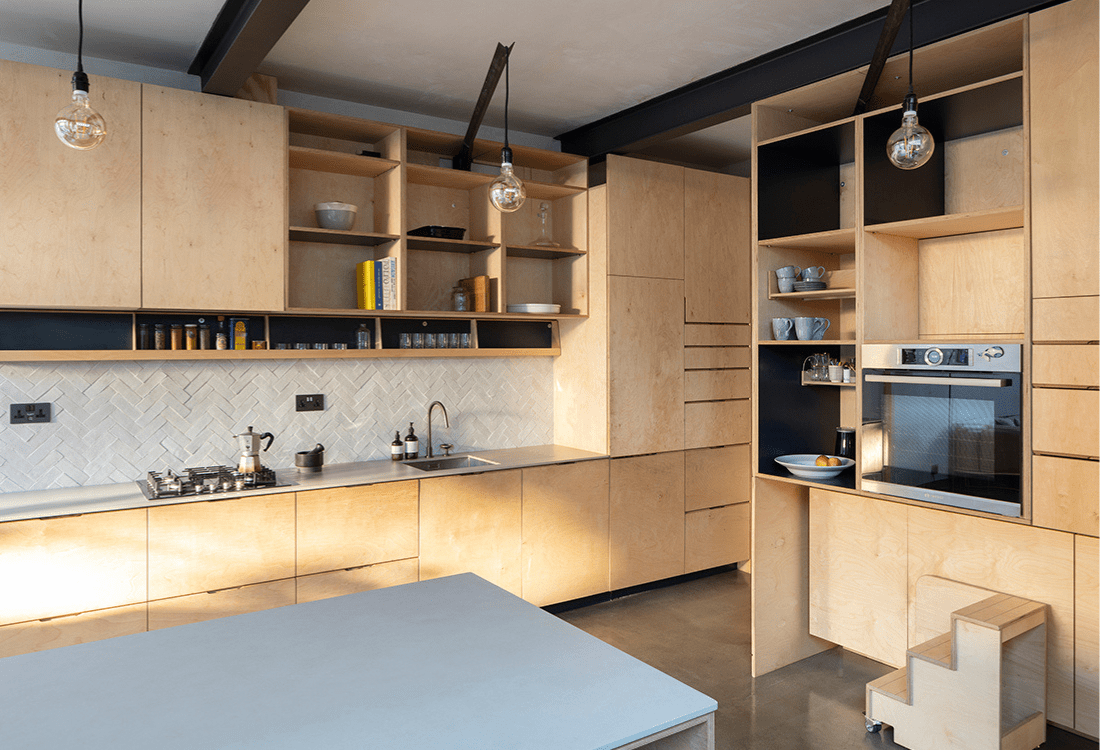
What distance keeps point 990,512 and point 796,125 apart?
79.6 inches

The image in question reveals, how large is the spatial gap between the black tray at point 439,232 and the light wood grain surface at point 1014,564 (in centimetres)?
278

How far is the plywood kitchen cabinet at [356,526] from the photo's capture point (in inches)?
138

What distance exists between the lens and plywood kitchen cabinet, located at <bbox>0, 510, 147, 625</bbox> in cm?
291

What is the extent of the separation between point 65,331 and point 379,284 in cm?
147

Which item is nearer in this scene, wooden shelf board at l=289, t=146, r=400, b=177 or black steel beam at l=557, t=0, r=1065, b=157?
black steel beam at l=557, t=0, r=1065, b=157

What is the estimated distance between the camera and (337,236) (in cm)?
396

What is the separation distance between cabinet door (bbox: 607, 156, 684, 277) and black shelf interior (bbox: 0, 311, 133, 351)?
2.67 metres

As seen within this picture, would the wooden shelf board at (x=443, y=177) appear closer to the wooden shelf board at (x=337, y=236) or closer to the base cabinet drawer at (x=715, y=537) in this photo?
the wooden shelf board at (x=337, y=236)

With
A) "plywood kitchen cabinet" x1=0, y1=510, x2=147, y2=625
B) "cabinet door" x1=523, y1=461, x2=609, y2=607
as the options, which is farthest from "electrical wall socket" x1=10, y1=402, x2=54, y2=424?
"cabinet door" x1=523, y1=461, x2=609, y2=607

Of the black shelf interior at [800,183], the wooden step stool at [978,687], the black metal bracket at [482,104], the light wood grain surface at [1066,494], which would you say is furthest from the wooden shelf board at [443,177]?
the wooden step stool at [978,687]

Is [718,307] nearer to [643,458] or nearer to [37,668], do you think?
[643,458]

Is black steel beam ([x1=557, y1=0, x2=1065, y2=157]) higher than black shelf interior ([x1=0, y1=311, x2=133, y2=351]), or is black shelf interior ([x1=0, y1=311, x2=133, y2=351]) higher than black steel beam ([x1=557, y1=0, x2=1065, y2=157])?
black steel beam ([x1=557, y1=0, x2=1065, y2=157])

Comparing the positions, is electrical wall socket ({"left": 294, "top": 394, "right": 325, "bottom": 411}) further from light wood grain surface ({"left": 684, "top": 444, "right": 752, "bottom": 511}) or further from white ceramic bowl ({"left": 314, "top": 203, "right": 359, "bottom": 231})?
light wood grain surface ({"left": 684, "top": 444, "right": 752, "bottom": 511})

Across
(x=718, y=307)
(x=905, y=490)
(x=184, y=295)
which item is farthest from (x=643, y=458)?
(x=184, y=295)
